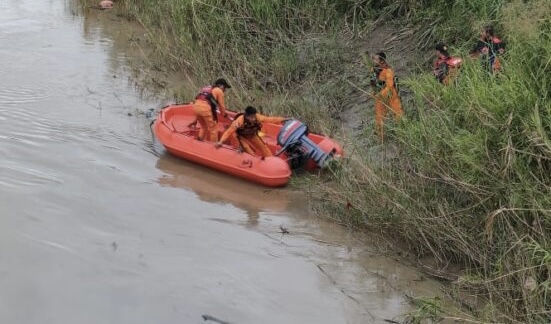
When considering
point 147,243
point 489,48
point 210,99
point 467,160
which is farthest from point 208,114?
point 467,160

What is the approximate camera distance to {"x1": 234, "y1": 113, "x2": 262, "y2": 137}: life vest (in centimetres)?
803

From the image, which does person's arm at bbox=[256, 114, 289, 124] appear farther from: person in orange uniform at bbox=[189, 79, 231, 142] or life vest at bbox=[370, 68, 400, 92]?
life vest at bbox=[370, 68, 400, 92]

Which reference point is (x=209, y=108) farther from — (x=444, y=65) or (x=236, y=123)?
(x=444, y=65)

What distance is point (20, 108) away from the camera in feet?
33.1

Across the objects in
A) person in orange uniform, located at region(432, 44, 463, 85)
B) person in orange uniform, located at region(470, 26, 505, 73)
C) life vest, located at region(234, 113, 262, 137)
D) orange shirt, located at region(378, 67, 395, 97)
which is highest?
person in orange uniform, located at region(470, 26, 505, 73)

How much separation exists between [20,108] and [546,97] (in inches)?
292

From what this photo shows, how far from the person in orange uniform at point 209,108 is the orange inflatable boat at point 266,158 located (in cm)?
14

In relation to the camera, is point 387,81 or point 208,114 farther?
point 208,114

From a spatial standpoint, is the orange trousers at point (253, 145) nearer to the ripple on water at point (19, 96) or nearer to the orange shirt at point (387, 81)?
the orange shirt at point (387, 81)

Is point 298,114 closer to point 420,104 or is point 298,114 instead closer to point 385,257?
point 420,104

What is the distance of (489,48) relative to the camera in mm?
8016

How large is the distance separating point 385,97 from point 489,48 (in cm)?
133

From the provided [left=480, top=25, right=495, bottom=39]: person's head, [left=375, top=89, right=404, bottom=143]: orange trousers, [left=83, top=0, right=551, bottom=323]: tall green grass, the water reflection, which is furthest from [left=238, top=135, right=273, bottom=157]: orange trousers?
[left=480, top=25, right=495, bottom=39]: person's head

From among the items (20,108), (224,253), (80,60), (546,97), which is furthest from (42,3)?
(546,97)
